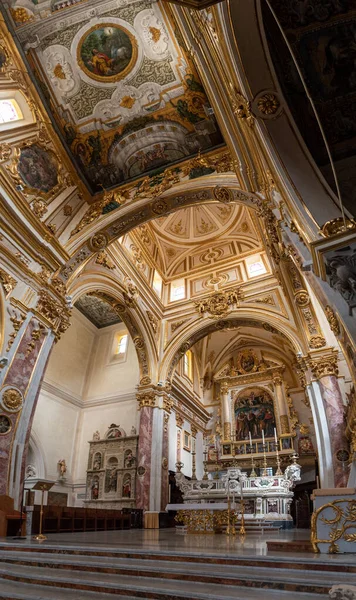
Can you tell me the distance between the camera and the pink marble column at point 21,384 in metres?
8.25

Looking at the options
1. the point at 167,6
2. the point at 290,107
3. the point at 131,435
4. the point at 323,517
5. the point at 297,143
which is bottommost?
the point at 323,517

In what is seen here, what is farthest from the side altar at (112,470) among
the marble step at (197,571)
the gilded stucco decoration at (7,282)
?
the marble step at (197,571)

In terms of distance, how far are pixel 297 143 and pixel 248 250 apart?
1226 centimetres

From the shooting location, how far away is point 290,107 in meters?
5.60

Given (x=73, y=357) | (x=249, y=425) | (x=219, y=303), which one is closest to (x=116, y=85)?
(x=219, y=303)

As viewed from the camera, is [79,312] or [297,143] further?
[79,312]

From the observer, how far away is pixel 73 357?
1923 centimetres

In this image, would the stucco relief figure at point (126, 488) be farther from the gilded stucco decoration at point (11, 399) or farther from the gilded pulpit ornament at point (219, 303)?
the gilded stucco decoration at point (11, 399)

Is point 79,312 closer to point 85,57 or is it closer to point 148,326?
point 148,326

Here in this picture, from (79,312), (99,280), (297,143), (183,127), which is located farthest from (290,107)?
(79,312)

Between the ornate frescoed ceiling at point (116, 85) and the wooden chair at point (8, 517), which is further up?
the ornate frescoed ceiling at point (116, 85)

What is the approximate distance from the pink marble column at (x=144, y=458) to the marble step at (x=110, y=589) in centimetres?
1087

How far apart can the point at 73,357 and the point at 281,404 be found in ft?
36.6

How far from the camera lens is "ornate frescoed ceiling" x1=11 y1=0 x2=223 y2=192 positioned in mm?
9508
